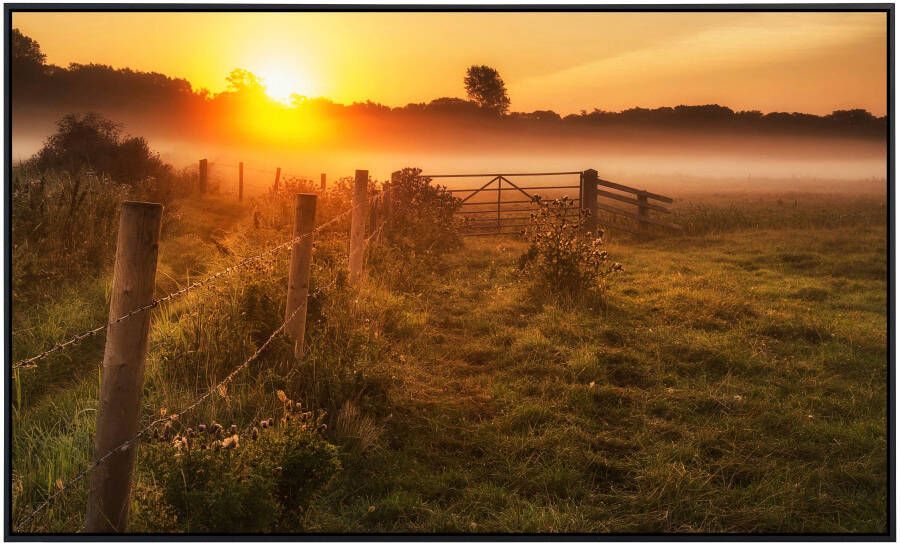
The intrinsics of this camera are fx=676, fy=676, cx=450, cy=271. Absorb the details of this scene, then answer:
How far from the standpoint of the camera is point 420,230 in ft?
43.8

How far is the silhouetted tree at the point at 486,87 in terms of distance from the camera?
7357mm

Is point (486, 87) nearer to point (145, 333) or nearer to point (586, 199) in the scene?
point (145, 333)

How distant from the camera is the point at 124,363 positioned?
283 centimetres

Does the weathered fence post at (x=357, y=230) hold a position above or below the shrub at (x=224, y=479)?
above

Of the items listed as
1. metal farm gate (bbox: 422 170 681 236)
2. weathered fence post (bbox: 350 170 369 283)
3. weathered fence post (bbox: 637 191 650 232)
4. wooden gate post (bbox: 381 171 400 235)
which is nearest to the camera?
weathered fence post (bbox: 350 170 369 283)

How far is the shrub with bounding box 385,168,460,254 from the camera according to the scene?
12617mm

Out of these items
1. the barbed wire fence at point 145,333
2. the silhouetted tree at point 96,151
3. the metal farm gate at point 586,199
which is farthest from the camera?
the metal farm gate at point 586,199

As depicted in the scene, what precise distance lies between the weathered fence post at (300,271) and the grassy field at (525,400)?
246 mm

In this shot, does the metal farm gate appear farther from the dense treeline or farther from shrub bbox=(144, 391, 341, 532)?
shrub bbox=(144, 391, 341, 532)

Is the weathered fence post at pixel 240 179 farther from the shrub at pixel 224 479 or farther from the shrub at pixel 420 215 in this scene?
the shrub at pixel 224 479

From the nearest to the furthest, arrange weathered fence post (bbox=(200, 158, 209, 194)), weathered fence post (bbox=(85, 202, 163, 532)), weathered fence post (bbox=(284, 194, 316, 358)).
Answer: weathered fence post (bbox=(85, 202, 163, 532)) → weathered fence post (bbox=(284, 194, 316, 358)) → weathered fence post (bbox=(200, 158, 209, 194))

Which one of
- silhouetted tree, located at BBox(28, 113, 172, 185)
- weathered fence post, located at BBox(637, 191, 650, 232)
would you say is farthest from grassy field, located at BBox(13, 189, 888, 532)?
weathered fence post, located at BBox(637, 191, 650, 232)

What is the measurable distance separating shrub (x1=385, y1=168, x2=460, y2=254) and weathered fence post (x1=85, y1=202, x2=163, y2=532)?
27.8 ft

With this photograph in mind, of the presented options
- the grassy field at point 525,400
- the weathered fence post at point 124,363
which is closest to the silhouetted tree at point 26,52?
the grassy field at point 525,400
